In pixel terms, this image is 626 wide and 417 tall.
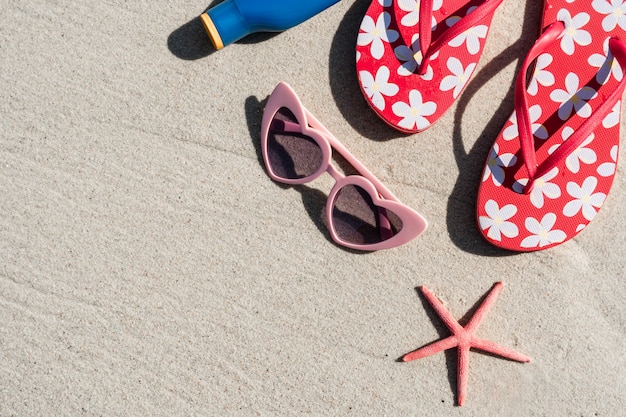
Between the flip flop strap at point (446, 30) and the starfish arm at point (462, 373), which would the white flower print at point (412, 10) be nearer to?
the flip flop strap at point (446, 30)

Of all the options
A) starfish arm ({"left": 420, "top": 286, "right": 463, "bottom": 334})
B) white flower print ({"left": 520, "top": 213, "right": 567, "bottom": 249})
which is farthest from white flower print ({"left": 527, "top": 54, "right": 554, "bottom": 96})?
starfish arm ({"left": 420, "top": 286, "right": 463, "bottom": 334})

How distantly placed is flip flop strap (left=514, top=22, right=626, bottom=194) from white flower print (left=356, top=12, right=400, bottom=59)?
265 millimetres

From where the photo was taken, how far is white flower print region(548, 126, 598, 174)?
1055mm

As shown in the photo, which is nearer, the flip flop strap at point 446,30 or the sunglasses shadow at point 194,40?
the flip flop strap at point 446,30

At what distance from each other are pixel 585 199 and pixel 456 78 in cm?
35

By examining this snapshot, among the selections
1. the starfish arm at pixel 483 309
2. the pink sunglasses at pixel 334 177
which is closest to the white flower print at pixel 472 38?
the pink sunglasses at pixel 334 177

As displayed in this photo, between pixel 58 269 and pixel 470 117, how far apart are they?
0.90 metres

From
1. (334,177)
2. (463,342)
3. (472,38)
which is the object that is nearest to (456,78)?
Answer: (472,38)

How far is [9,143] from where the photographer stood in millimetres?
1093

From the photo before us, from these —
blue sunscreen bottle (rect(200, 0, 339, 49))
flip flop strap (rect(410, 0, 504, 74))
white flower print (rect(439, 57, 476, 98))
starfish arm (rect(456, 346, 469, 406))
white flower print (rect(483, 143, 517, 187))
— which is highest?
blue sunscreen bottle (rect(200, 0, 339, 49))

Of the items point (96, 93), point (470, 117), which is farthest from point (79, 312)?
point (470, 117)

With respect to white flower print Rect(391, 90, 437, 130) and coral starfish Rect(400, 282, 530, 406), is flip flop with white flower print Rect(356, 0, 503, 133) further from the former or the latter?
coral starfish Rect(400, 282, 530, 406)

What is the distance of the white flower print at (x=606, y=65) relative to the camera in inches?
41.4

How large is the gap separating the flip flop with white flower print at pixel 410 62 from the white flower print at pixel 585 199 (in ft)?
0.98
